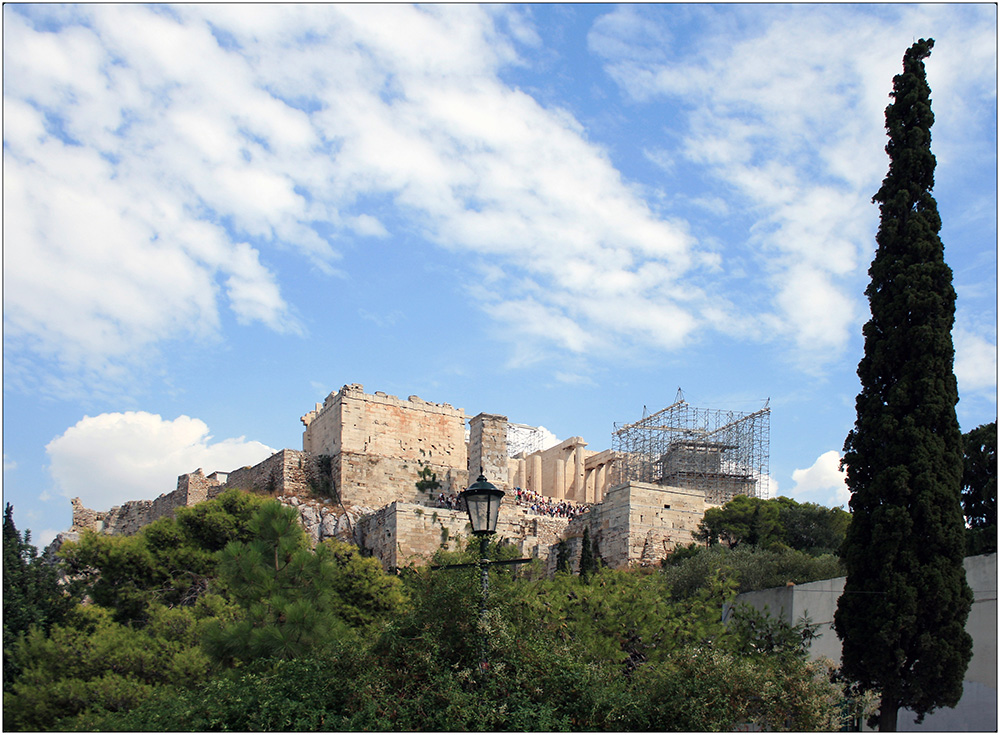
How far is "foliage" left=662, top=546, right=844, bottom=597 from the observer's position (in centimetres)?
1789

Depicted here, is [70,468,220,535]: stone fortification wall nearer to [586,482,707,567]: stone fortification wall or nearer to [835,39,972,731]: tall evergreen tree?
[586,482,707,567]: stone fortification wall

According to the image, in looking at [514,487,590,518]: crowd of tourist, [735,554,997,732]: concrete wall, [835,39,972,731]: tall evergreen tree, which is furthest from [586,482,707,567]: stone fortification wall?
[835,39,972,731]: tall evergreen tree

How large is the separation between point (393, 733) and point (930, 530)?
7.01m

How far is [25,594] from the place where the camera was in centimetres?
1460

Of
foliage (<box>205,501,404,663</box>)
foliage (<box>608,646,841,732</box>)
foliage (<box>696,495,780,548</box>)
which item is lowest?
foliage (<box>608,646,841,732</box>)

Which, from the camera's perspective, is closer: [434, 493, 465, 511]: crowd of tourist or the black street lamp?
the black street lamp

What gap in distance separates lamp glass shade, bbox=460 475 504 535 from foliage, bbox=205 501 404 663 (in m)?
2.85

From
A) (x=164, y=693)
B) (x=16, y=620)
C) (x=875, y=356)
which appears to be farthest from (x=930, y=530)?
(x=16, y=620)

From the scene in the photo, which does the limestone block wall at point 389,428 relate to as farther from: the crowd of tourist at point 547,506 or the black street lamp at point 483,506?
the black street lamp at point 483,506

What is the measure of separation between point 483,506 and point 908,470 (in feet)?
20.4

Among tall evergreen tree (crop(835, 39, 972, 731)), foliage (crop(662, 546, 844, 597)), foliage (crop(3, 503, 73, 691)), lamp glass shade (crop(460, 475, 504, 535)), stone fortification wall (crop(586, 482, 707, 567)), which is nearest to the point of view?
lamp glass shade (crop(460, 475, 504, 535))

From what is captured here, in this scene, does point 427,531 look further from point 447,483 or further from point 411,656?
point 411,656

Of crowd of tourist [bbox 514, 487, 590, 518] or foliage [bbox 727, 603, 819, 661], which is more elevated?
crowd of tourist [bbox 514, 487, 590, 518]

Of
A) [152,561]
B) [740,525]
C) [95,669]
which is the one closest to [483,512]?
[95,669]
